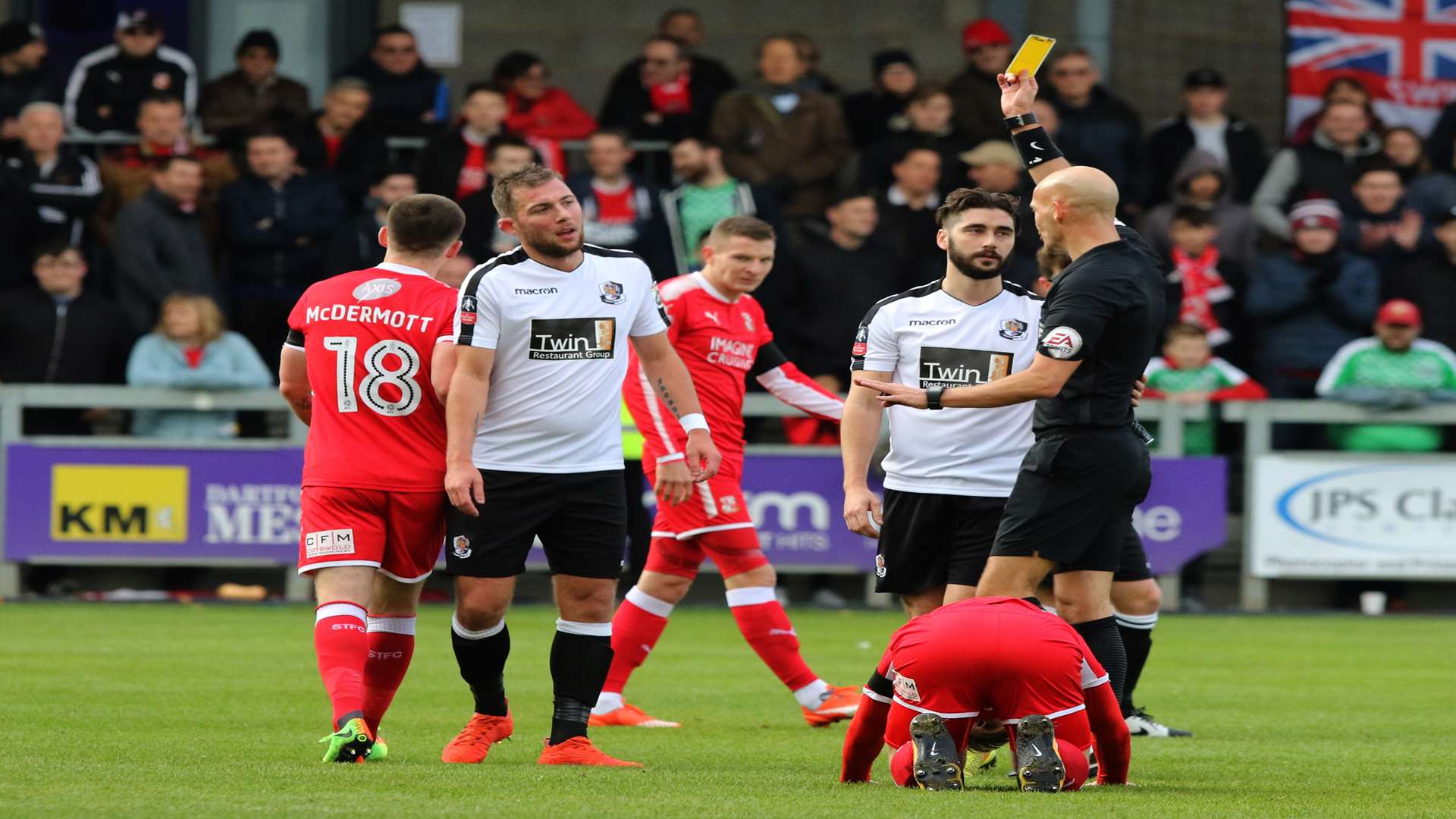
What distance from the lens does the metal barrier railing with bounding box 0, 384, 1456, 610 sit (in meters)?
15.1

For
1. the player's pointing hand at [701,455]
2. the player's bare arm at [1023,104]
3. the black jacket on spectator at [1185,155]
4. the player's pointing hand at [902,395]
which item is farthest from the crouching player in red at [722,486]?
the black jacket on spectator at [1185,155]

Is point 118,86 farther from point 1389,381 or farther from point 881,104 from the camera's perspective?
point 1389,381

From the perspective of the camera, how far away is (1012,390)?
6820 millimetres

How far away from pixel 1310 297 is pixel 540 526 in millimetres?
9575

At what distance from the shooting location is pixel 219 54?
19.8 metres

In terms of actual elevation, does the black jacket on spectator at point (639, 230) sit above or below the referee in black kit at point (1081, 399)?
above

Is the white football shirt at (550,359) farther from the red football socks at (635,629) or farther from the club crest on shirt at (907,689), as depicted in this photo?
the red football socks at (635,629)

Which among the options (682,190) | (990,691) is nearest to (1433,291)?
(682,190)

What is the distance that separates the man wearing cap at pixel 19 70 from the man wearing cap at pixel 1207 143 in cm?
864

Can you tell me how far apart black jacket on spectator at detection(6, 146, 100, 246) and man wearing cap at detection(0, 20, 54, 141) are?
0.89 meters

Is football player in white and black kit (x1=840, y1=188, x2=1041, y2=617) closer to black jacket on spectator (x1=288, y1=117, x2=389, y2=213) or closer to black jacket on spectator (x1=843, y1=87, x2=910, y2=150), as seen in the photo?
black jacket on spectator (x1=288, y1=117, x2=389, y2=213)

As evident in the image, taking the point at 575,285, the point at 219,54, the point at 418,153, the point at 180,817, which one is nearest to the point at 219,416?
the point at 418,153

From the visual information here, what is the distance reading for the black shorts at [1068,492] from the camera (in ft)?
23.0

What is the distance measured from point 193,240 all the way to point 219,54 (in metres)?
4.78
